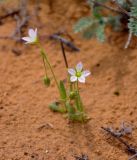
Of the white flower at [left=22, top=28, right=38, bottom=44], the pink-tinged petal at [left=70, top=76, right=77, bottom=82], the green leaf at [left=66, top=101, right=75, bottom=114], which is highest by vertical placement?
the white flower at [left=22, top=28, right=38, bottom=44]

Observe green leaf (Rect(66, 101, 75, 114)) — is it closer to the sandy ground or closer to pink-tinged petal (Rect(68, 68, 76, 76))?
the sandy ground

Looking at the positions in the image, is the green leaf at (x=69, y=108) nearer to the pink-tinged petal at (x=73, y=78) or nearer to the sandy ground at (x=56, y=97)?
the sandy ground at (x=56, y=97)

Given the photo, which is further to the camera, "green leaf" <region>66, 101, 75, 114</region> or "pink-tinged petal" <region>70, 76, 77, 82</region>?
"green leaf" <region>66, 101, 75, 114</region>

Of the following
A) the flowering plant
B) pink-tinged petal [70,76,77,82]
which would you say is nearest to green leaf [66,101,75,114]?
the flowering plant

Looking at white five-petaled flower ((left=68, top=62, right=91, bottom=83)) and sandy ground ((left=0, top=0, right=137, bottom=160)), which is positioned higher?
white five-petaled flower ((left=68, top=62, right=91, bottom=83))

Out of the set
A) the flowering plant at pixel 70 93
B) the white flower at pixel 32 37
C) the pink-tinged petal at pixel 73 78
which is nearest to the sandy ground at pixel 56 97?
the flowering plant at pixel 70 93

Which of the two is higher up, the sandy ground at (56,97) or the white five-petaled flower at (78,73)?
the white five-petaled flower at (78,73)

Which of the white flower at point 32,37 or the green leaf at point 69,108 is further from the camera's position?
the green leaf at point 69,108
